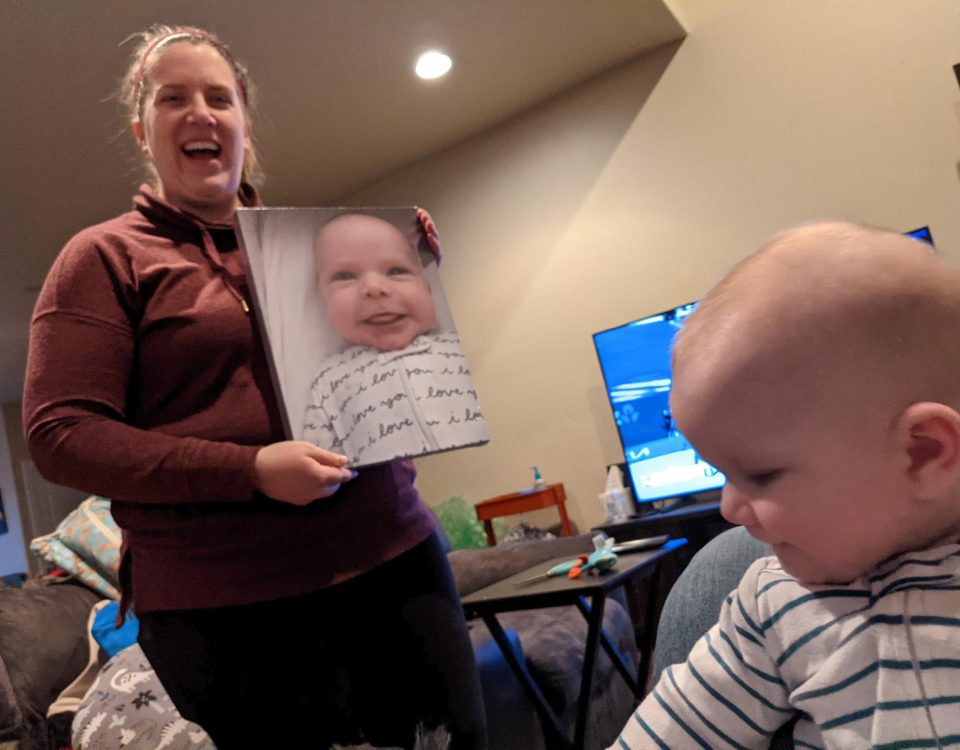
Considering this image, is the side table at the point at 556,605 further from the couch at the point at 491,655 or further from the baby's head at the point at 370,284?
the baby's head at the point at 370,284

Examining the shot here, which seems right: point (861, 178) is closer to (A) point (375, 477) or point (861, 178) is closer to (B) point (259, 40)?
(B) point (259, 40)

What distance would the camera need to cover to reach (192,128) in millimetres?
912

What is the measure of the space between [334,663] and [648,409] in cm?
211

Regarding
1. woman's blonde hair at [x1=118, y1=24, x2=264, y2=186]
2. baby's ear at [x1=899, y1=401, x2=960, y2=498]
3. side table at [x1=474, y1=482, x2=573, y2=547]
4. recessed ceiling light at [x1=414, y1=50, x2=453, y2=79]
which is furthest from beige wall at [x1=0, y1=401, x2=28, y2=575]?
baby's ear at [x1=899, y1=401, x2=960, y2=498]

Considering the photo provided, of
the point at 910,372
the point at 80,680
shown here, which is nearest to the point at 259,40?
the point at 80,680

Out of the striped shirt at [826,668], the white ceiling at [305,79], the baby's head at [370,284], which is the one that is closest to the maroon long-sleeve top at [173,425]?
the baby's head at [370,284]

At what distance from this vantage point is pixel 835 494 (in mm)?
463

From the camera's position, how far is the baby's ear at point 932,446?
0.45 meters

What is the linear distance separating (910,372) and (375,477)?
2.04ft

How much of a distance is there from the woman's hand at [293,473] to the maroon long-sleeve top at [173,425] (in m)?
0.02

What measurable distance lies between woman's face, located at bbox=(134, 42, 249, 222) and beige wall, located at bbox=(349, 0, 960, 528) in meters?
2.20

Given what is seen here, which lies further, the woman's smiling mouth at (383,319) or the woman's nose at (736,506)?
the woman's smiling mouth at (383,319)

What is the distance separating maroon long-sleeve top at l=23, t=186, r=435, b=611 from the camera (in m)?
0.78

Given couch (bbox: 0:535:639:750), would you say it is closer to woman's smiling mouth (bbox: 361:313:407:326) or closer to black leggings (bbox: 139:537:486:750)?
black leggings (bbox: 139:537:486:750)
